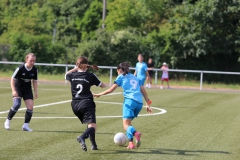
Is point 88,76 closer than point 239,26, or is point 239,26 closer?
point 88,76

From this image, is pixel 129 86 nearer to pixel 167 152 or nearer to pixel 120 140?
pixel 120 140

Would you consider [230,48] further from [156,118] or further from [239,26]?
[156,118]

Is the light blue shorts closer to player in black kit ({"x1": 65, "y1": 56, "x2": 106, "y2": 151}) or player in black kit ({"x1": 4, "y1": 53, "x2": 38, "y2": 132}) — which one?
player in black kit ({"x1": 65, "y1": 56, "x2": 106, "y2": 151})

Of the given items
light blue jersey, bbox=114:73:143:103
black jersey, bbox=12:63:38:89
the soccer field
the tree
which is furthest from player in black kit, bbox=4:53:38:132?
the tree

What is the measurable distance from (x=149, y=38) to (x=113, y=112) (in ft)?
89.4

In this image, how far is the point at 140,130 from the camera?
13.6 m

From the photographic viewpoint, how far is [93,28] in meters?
64.3

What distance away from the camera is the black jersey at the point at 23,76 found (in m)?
12.8

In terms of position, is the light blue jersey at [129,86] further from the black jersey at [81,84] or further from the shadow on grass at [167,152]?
the shadow on grass at [167,152]

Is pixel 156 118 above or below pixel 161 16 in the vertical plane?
below

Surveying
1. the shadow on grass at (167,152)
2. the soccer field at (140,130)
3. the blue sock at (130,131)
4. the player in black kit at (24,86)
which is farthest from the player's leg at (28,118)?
the shadow on grass at (167,152)

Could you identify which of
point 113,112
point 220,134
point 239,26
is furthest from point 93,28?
point 220,134

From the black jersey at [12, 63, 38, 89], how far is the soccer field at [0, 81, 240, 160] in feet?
3.33

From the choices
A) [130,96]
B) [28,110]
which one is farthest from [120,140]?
[28,110]
